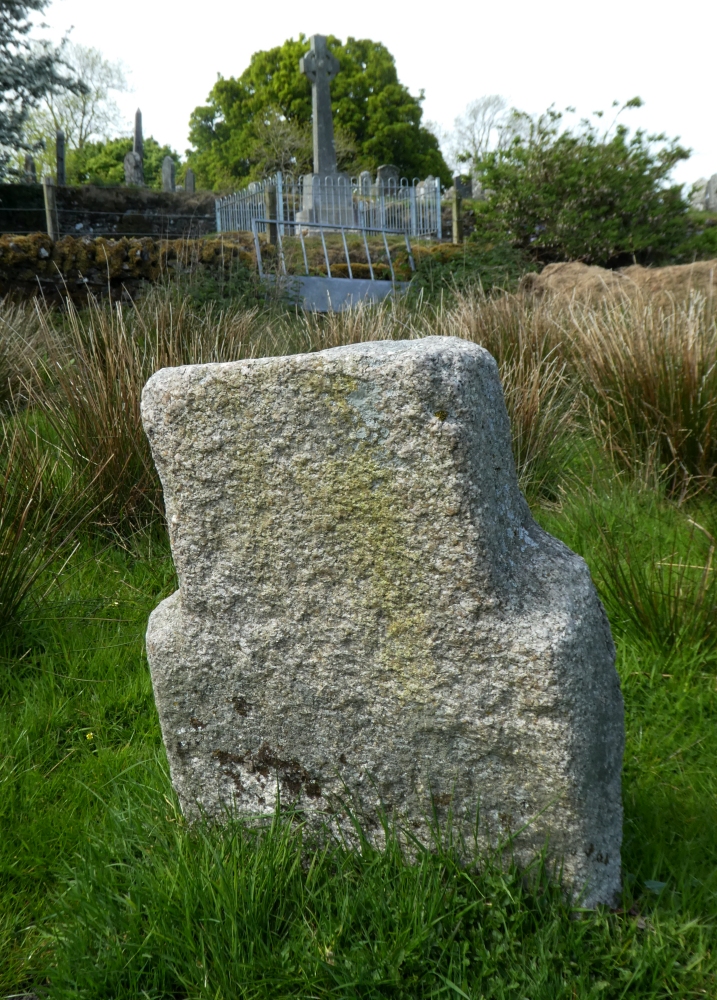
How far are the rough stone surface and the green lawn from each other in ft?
0.32

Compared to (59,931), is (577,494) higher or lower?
higher

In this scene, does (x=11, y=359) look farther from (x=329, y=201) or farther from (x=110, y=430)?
(x=329, y=201)

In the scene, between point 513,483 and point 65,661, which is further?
point 65,661

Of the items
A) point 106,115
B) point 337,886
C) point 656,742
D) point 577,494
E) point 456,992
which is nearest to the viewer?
point 456,992

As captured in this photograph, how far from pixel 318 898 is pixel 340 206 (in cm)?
1497

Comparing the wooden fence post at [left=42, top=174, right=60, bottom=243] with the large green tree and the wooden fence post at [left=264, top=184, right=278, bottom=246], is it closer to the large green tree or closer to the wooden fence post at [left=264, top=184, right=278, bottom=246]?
the wooden fence post at [left=264, top=184, right=278, bottom=246]

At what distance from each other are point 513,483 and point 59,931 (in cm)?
128

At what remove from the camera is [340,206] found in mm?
15031

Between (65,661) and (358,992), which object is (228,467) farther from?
(65,661)

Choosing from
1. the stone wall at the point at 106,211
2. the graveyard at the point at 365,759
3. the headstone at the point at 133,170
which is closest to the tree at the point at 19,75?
the stone wall at the point at 106,211

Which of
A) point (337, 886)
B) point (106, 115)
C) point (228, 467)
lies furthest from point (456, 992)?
point (106, 115)

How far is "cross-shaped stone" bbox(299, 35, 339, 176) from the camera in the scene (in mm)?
18406

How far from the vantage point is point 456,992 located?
1.35m

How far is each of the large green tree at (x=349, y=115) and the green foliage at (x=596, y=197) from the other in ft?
62.3
